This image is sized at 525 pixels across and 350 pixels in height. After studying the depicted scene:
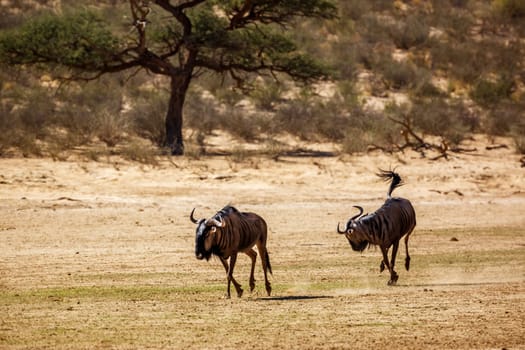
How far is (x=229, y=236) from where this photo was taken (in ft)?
44.2

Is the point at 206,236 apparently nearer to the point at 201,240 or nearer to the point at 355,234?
the point at 201,240

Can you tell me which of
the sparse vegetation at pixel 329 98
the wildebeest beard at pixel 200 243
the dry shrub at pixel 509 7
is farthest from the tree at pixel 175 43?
the dry shrub at pixel 509 7

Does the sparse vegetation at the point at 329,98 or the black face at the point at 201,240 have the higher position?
the sparse vegetation at the point at 329,98

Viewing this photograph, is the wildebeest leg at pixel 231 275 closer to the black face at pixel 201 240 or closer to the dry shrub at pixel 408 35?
the black face at pixel 201 240

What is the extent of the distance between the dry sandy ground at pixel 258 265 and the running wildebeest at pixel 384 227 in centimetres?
55

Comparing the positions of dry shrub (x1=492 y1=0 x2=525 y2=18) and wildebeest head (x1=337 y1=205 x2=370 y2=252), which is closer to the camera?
wildebeest head (x1=337 y1=205 x2=370 y2=252)

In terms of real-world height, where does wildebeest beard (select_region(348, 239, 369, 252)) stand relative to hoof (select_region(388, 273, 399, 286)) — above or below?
above

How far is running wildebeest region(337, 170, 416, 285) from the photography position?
14828 millimetres

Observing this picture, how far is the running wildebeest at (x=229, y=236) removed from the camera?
13031mm

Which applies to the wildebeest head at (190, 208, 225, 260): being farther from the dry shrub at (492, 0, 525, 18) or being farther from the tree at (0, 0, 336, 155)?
the dry shrub at (492, 0, 525, 18)

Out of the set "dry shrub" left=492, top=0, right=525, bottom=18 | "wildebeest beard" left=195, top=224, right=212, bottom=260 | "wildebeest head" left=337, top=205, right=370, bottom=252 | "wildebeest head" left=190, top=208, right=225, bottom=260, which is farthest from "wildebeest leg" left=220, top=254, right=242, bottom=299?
"dry shrub" left=492, top=0, right=525, bottom=18

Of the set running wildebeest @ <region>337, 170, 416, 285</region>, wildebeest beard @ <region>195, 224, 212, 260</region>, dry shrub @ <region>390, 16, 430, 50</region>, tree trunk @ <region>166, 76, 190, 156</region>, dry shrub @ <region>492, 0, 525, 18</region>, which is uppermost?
dry shrub @ <region>492, 0, 525, 18</region>

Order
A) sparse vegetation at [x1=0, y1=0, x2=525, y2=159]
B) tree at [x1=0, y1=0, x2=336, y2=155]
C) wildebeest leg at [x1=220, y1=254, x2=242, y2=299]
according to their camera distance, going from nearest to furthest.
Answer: wildebeest leg at [x1=220, y1=254, x2=242, y2=299], tree at [x1=0, y1=0, x2=336, y2=155], sparse vegetation at [x1=0, y1=0, x2=525, y2=159]

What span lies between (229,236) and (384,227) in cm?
278
